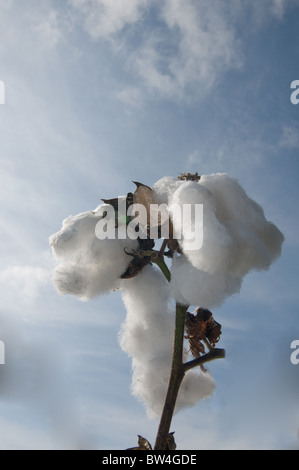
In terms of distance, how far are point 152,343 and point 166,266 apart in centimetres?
45

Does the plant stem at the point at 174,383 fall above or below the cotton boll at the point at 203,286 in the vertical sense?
below

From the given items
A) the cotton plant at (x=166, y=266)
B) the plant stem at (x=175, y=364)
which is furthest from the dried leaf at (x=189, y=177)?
the plant stem at (x=175, y=364)

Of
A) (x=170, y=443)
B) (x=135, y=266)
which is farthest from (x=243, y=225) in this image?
(x=170, y=443)

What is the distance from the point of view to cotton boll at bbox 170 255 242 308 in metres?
1.54

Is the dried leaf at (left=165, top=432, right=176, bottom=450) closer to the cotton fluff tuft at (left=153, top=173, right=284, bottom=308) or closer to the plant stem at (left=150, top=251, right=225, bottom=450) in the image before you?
the plant stem at (left=150, top=251, right=225, bottom=450)

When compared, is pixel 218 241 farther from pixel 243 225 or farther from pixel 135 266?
Answer: pixel 135 266

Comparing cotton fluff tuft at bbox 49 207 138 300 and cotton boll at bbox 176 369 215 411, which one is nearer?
cotton fluff tuft at bbox 49 207 138 300

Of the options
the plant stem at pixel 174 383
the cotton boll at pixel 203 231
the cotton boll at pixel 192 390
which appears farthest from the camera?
the cotton boll at pixel 192 390

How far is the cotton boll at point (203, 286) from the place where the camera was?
5.07ft

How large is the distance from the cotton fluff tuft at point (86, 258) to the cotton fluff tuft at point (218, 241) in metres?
0.33

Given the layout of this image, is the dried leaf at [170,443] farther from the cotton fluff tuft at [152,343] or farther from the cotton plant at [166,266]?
the cotton fluff tuft at [152,343]

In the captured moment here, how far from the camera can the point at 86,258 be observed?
193 cm

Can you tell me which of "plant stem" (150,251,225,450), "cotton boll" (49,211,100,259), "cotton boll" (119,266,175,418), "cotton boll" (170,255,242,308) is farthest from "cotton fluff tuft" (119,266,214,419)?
"cotton boll" (170,255,242,308)
